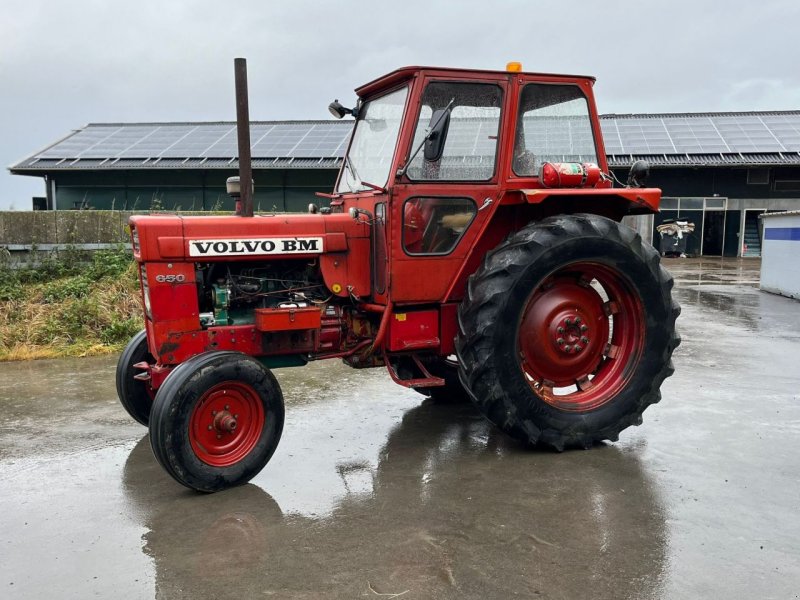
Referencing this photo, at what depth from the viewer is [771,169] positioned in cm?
2144

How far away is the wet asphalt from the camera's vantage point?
2.89 m

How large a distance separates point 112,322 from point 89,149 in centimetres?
1413

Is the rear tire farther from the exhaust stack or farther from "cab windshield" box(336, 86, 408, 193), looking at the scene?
"cab windshield" box(336, 86, 408, 193)

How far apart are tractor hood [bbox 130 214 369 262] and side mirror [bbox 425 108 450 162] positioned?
67cm

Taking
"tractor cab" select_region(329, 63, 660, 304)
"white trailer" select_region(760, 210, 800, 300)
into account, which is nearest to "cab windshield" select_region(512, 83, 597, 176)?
"tractor cab" select_region(329, 63, 660, 304)

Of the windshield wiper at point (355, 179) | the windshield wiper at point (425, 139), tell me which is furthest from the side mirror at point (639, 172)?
the windshield wiper at point (355, 179)

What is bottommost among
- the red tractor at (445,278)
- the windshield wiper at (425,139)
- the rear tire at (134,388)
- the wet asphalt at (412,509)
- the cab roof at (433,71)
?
the wet asphalt at (412,509)

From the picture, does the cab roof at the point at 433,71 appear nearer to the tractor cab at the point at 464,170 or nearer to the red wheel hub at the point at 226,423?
the tractor cab at the point at 464,170

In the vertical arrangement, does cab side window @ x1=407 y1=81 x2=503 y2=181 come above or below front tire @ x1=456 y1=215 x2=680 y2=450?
above

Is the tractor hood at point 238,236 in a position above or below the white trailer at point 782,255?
above

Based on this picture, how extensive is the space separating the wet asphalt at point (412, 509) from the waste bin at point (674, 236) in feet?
56.0

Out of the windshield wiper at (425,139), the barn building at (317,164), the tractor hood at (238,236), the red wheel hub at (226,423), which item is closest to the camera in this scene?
the red wheel hub at (226,423)

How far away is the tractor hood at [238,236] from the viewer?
406 cm

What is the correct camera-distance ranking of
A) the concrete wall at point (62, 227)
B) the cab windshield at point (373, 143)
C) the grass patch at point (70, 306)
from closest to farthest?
the cab windshield at point (373, 143), the grass patch at point (70, 306), the concrete wall at point (62, 227)
